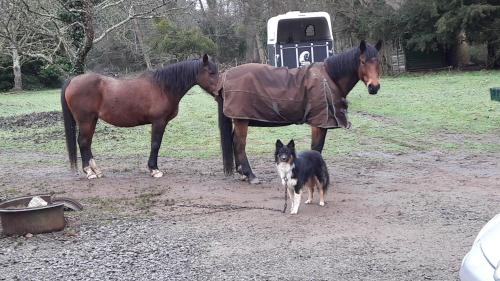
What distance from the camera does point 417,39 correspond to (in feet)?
102

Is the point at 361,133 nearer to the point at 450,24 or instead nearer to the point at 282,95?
the point at 282,95

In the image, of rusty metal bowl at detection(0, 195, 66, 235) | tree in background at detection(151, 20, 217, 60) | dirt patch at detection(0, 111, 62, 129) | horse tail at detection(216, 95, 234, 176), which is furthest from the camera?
tree in background at detection(151, 20, 217, 60)

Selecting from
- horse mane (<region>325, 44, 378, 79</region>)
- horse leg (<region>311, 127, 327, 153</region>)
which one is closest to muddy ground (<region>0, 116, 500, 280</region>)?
horse leg (<region>311, 127, 327, 153</region>)

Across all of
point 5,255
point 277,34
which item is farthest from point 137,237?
point 277,34

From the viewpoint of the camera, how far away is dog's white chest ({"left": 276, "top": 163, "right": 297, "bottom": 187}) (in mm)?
5793

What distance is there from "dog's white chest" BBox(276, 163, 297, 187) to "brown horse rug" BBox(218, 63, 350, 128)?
163 cm

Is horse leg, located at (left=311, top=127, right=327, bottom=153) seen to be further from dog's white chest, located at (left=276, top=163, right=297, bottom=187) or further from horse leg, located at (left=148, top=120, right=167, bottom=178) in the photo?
horse leg, located at (left=148, top=120, right=167, bottom=178)

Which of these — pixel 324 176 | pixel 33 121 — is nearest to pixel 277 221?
pixel 324 176

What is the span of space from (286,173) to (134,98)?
3.31 meters

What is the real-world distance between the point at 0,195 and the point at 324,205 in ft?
13.7

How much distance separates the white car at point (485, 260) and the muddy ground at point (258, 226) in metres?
1.30

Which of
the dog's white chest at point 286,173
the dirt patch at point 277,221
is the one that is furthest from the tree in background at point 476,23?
the dog's white chest at point 286,173

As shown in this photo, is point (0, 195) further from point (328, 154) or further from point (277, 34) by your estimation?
point (277, 34)

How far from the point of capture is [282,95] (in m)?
7.57
